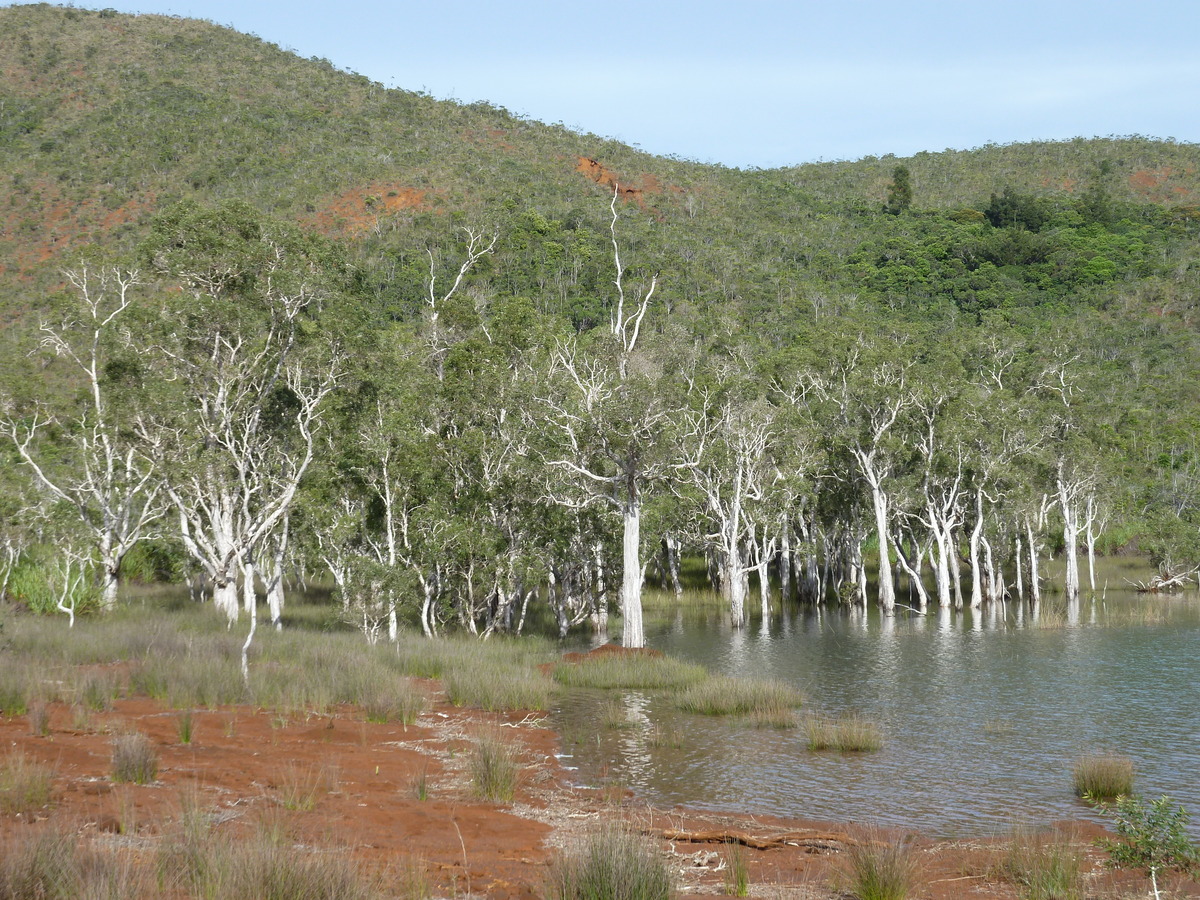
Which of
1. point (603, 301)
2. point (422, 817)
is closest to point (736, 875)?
point (422, 817)

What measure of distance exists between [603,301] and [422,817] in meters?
73.3

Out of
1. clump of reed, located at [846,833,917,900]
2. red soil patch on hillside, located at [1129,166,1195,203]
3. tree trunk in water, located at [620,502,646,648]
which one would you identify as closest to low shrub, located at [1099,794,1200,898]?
clump of reed, located at [846,833,917,900]

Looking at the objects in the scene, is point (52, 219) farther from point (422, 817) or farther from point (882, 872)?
point (882, 872)

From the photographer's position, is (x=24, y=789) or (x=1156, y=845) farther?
(x=1156, y=845)

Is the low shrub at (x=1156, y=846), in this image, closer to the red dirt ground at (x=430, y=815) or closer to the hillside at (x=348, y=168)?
the red dirt ground at (x=430, y=815)

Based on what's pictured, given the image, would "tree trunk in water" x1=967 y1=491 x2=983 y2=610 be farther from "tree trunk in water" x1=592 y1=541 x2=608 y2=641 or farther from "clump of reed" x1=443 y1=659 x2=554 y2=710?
"clump of reed" x1=443 y1=659 x2=554 y2=710

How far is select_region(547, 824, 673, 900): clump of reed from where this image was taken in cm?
884

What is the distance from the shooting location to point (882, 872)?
9.94m

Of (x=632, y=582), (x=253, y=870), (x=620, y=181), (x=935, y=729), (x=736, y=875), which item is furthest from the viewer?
(x=620, y=181)

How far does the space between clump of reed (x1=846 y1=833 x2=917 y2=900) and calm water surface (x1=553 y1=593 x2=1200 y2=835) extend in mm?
4001

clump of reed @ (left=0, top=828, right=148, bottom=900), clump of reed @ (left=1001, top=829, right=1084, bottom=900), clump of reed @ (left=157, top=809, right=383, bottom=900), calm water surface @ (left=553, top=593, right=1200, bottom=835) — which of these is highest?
clump of reed @ (left=0, top=828, right=148, bottom=900)

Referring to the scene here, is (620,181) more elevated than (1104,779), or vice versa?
(620,181)

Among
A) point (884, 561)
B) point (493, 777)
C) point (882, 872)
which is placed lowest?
point (493, 777)

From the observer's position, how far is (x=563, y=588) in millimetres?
39812
